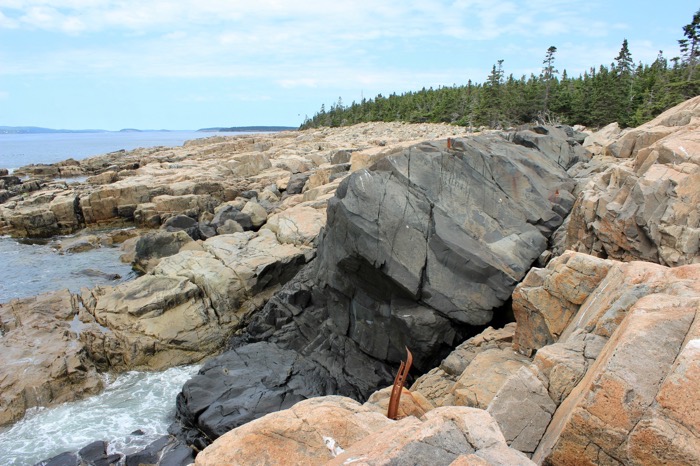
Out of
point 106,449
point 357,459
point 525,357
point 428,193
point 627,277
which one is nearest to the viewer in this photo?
point 357,459

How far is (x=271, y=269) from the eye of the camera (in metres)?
21.6

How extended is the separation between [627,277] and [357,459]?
243 inches

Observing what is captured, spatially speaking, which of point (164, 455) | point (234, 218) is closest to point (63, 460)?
point (164, 455)

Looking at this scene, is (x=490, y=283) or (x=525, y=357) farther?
(x=490, y=283)

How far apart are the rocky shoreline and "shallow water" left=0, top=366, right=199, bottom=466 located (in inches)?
26.5

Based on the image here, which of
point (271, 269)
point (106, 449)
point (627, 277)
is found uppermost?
point (627, 277)

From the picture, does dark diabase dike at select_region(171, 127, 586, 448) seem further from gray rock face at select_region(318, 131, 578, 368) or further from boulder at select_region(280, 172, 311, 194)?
boulder at select_region(280, 172, 311, 194)

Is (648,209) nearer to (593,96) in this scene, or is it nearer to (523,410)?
(523,410)

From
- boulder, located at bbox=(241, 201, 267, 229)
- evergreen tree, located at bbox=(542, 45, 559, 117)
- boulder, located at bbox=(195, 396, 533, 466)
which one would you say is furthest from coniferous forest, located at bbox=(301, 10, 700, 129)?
boulder, located at bbox=(195, 396, 533, 466)

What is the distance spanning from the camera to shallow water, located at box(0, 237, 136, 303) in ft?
83.3

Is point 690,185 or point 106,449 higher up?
point 690,185

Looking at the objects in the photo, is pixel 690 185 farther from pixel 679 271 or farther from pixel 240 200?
pixel 240 200

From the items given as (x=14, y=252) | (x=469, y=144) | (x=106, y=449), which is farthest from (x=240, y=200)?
(x=106, y=449)

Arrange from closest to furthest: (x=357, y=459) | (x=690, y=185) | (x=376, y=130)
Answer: (x=357, y=459) < (x=690, y=185) < (x=376, y=130)
